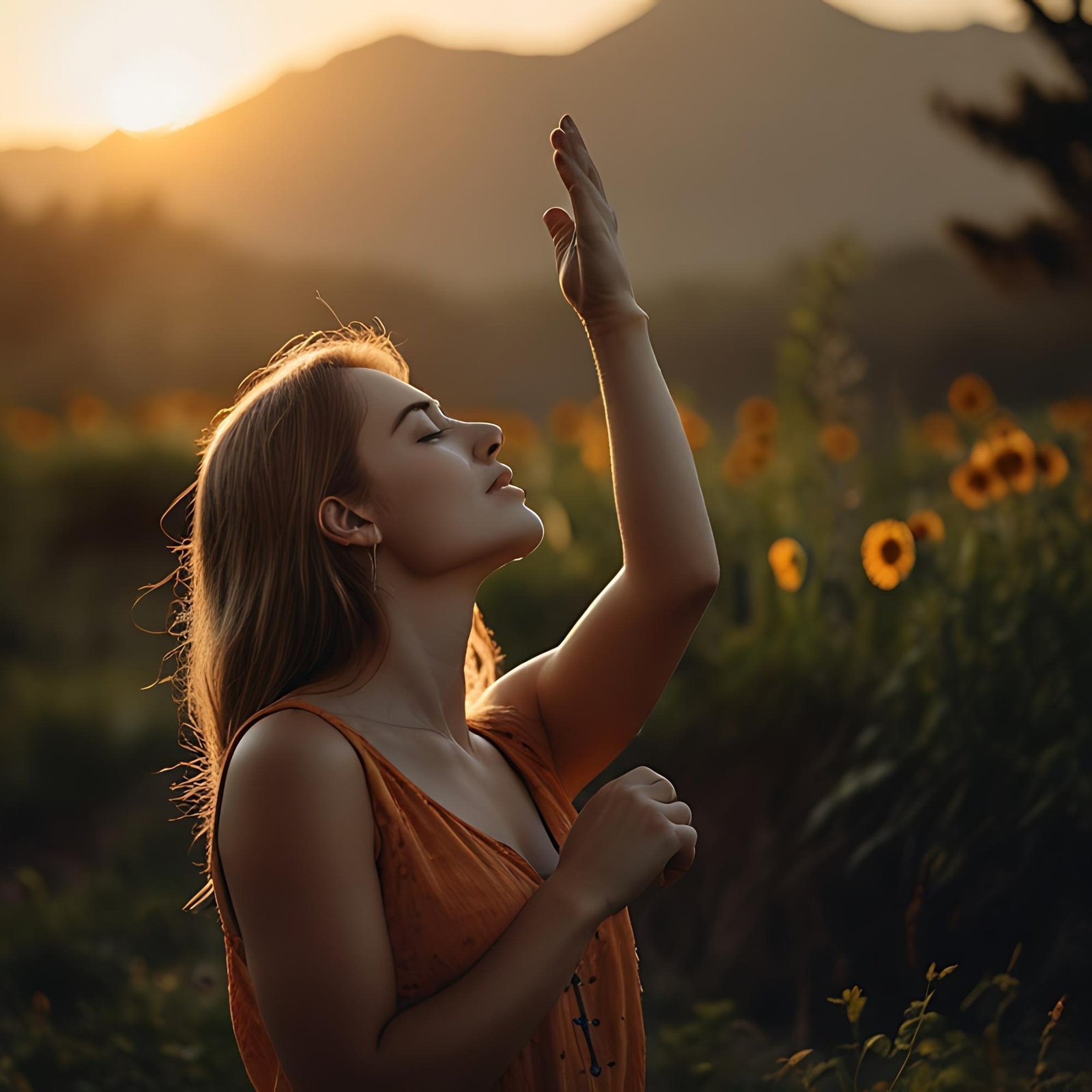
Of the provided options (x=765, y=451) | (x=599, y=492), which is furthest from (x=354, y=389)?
(x=599, y=492)

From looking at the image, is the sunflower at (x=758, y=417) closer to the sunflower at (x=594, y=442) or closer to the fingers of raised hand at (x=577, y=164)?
the sunflower at (x=594, y=442)

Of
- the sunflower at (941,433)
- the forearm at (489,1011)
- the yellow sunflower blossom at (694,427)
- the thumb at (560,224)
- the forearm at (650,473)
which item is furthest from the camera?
the yellow sunflower blossom at (694,427)

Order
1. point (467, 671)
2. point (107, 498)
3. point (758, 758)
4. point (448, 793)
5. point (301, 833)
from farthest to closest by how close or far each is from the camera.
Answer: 1. point (107, 498)
2. point (758, 758)
3. point (467, 671)
4. point (448, 793)
5. point (301, 833)

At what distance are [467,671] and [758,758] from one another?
3.77 feet

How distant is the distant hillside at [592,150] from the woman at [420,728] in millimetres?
2021

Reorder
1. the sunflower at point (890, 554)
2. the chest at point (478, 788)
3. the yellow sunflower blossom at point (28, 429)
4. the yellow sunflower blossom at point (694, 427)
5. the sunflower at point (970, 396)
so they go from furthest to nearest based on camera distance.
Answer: the yellow sunflower blossom at point (28, 429) → the yellow sunflower blossom at point (694, 427) → the sunflower at point (970, 396) → the sunflower at point (890, 554) → the chest at point (478, 788)

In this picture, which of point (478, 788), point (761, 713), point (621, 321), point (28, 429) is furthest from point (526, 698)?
point (28, 429)

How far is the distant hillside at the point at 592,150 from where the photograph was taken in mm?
3121

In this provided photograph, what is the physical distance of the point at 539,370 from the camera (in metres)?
3.27

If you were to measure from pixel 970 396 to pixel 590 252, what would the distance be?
4.86 ft

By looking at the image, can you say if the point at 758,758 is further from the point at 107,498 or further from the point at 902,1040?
the point at 107,498

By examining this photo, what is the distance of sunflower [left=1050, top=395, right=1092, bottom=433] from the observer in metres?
2.55

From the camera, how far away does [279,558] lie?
3.57ft

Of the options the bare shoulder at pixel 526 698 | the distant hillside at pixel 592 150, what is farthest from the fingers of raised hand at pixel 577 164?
the distant hillside at pixel 592 150
